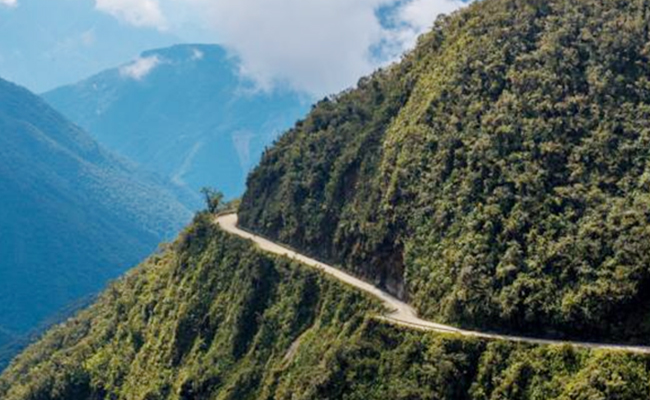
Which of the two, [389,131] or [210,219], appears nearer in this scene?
[389,131]

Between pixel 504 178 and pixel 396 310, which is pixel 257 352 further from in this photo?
pixel 504 178

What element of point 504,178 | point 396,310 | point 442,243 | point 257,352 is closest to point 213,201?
point 257,352

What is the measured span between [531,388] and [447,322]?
37.6ft

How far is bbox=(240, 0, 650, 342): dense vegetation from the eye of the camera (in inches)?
2323

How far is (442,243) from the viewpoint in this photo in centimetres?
7006

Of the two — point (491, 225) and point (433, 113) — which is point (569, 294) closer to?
point (491, 225)

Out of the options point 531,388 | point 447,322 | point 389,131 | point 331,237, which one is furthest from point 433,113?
point 531,388

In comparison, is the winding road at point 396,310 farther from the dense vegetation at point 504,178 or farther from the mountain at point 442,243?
the dense vegetation at point 504,178

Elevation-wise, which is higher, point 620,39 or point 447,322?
point 620,39

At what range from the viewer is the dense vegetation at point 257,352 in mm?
55031

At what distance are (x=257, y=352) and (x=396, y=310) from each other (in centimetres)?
1659

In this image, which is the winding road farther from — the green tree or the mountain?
the green tree

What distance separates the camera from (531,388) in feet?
177

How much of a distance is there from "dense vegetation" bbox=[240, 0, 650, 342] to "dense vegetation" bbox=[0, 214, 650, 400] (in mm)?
4170
